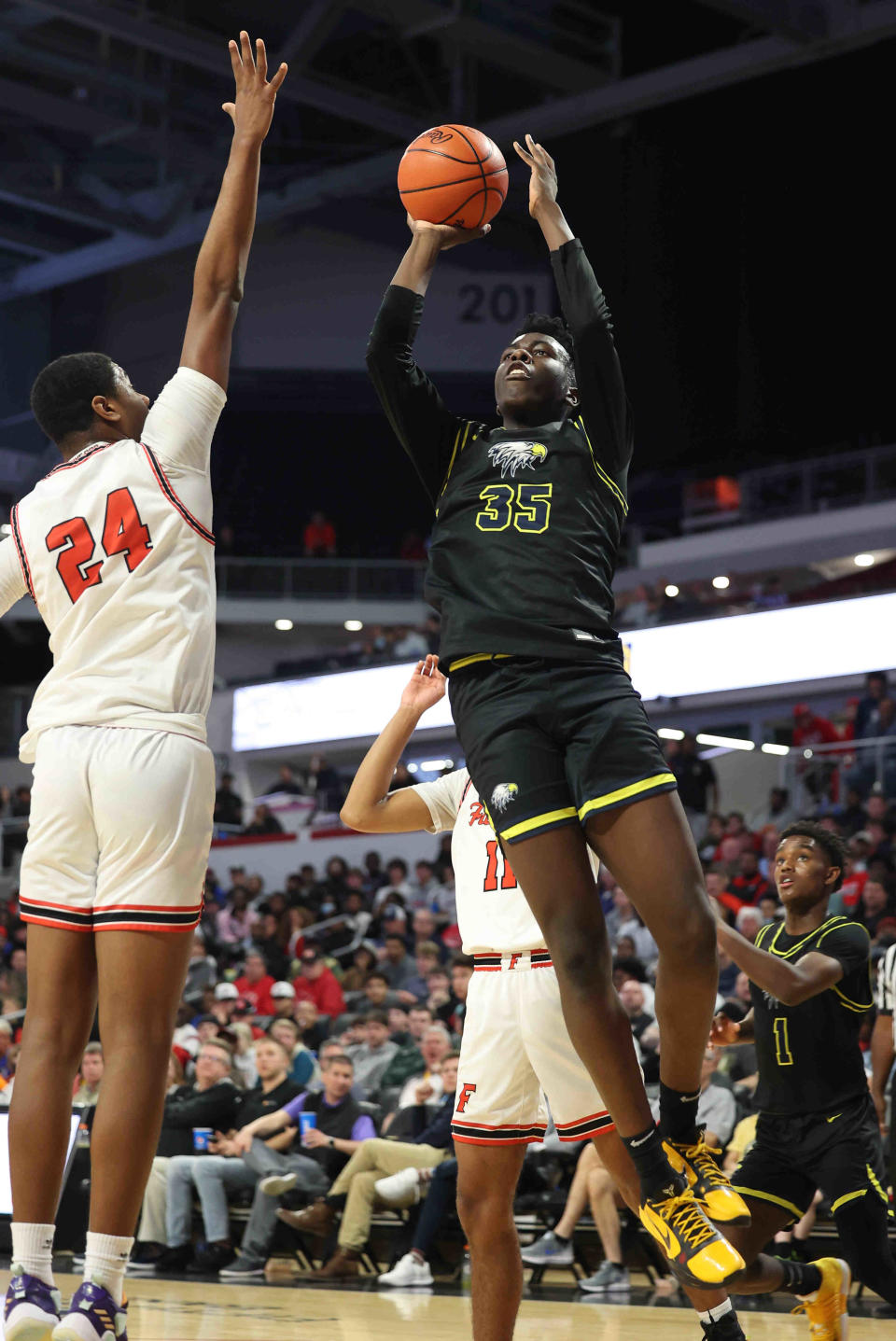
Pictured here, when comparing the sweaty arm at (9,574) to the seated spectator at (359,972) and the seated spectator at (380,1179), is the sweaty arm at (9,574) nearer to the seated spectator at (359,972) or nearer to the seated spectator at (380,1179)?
the seated spectator at (380,1179)

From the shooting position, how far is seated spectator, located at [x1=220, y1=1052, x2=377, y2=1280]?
10750 millimetres

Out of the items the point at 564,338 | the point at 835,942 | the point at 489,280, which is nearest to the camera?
the point at 564,338

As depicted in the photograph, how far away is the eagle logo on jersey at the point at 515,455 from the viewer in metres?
4.33

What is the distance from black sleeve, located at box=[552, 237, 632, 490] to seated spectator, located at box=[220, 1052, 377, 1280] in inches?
299

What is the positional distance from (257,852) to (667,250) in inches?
501

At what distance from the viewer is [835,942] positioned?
6352 millimetres

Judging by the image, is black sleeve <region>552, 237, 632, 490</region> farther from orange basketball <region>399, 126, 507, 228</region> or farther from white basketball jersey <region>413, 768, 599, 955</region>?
white basketball jersey <region>413, 768, 599, 955</region>

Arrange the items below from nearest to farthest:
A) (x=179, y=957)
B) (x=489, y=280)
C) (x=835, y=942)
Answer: (x=179, y=957) < (x=835, y=942) < (x=489, y=280)

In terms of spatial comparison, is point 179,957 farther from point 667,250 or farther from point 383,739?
point 667,250

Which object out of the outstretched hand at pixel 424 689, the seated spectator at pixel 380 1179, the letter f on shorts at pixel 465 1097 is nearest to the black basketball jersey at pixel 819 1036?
the letter f on shorts at pixel 465 1097

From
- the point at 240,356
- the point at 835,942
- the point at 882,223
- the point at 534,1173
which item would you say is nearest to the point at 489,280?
the point at 240,356

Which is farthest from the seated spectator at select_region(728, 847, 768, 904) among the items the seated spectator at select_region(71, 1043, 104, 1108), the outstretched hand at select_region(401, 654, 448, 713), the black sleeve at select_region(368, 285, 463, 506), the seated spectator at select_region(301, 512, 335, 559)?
the seated spectator at select_region(301, 512, 335, 559)

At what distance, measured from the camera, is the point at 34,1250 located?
3852 millimetres

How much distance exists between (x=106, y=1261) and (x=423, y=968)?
11784mm
